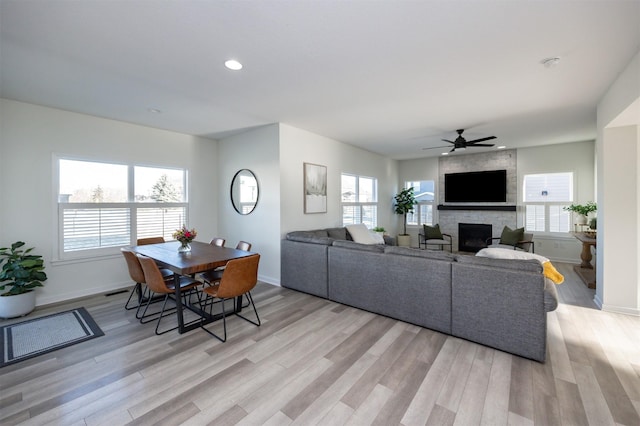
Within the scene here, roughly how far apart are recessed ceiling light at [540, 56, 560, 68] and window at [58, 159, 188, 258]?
5.44 m

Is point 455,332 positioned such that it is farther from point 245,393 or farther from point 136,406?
point 136,406

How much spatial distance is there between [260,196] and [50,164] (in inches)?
113

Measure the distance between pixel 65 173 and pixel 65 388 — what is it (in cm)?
315

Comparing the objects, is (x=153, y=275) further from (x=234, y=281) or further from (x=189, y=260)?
(x=234, y=281)

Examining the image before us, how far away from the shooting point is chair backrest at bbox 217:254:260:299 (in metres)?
2.75

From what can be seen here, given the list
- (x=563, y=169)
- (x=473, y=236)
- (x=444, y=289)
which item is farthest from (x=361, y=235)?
(x=563, y=169)

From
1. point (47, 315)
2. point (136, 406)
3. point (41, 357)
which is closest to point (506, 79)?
point (136, 406)

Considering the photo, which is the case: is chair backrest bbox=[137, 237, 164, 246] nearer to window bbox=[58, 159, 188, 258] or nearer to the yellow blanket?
window bbox=[58, 159, 188, 258]

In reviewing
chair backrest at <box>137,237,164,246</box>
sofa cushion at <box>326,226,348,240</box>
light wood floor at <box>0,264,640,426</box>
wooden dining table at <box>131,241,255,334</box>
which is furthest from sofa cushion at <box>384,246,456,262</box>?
chair backrest at <box>137,237,164,246</box>

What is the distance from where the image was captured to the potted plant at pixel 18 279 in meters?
3.20

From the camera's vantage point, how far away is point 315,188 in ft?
17.0

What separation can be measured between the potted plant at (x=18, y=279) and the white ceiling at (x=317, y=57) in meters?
1.95

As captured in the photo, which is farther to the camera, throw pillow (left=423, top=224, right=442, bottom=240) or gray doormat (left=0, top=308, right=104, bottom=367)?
throw pillow (left=423, top=224, right=442, bottom=240)

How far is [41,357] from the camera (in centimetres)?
244
